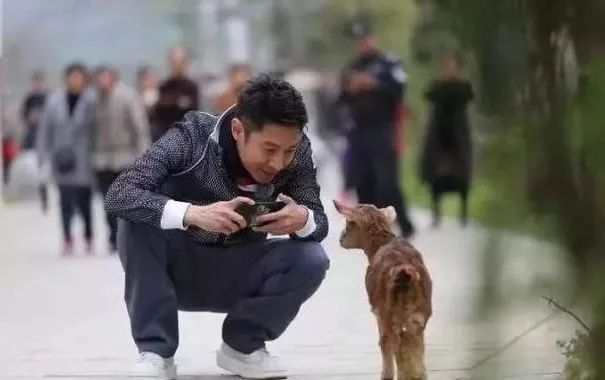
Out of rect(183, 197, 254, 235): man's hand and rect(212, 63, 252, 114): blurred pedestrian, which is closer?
rect(183, 197, 254, 235): man's hand

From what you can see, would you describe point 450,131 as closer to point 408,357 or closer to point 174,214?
point 408,357

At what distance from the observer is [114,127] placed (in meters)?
5.13

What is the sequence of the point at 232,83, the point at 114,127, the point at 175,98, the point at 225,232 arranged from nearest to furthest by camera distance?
the point at 225,232 → the point at 232,83 → the point at 175,98 → the point at 114,127

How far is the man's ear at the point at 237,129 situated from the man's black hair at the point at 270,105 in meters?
0.01

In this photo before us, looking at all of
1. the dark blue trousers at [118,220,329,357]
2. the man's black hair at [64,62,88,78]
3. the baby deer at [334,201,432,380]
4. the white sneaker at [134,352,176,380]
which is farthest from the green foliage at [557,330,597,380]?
the man's black hair at [64,62,88,78]

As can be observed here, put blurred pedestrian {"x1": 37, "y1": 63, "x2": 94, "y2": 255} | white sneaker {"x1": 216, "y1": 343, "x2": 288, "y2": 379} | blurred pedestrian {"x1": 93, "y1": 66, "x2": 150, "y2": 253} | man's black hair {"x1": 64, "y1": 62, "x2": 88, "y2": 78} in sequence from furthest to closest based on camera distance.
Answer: man's black hair {"x1": 64, "y1": 62, "x2": 88, "y2": 78} → blurred pedestrian {"x1": 37, "y1": 63, "x2": 94, "y2": 255} → blurred pedestrian {"x1": 93, "y1": 66, "x2": 150, "y2": 253} → white sneaker {"x1": 216, "y1": 343, "x2": 288, "y2": 379}

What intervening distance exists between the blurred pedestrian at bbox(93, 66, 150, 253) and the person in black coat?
422 cm

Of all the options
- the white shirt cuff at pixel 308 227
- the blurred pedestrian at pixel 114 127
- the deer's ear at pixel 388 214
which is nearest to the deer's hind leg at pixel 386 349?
the deer's ear at pixel 388 214

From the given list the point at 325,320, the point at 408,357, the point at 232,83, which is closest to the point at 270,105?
the point at 408,357

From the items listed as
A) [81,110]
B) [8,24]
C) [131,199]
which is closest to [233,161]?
[131,199]

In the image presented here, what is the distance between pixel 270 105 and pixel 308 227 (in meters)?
0.27

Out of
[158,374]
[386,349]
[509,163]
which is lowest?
[158,374]

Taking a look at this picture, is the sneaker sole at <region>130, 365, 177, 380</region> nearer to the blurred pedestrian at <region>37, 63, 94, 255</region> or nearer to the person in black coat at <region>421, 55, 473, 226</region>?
the person in black coat at <region>421, 55, 473, 226</region>

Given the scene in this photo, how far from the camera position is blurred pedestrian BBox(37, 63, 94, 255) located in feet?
17.5
